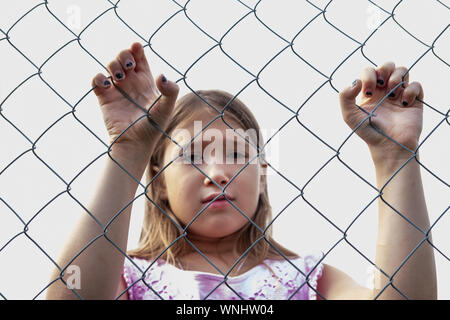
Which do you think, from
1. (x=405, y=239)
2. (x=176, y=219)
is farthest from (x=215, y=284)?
(x=405, y=239)

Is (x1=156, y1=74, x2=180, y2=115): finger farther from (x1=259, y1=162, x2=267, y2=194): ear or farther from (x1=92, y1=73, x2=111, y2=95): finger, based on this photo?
(x1=259, y1=162, x2=267, y2=194): ear

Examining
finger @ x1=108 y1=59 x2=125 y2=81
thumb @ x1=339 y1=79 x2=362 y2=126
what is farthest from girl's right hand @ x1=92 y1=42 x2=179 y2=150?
thumb @ x1=339 y1=79 x2=362 y2=126

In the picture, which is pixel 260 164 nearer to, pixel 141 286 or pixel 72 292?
pixel 141 286

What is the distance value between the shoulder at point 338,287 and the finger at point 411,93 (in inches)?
20.3

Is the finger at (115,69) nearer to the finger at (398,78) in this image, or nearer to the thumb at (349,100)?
the thumb at (349,100)

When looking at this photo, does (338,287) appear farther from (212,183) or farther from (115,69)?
(115,69)

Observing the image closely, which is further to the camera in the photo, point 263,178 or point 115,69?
point 263,178

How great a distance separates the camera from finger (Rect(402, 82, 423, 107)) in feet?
3.84

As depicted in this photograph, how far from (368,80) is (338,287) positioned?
65 centimetres

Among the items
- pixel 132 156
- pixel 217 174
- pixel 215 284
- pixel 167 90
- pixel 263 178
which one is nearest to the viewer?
pixel 167 90

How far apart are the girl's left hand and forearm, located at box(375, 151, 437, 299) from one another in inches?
1.7

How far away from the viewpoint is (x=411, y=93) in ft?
3.83

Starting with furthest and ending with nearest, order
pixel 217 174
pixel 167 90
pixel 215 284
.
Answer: pixel 215 284 < pixel 217 174 < pixel 167 90

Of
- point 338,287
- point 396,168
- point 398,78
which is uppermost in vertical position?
point 398,78
